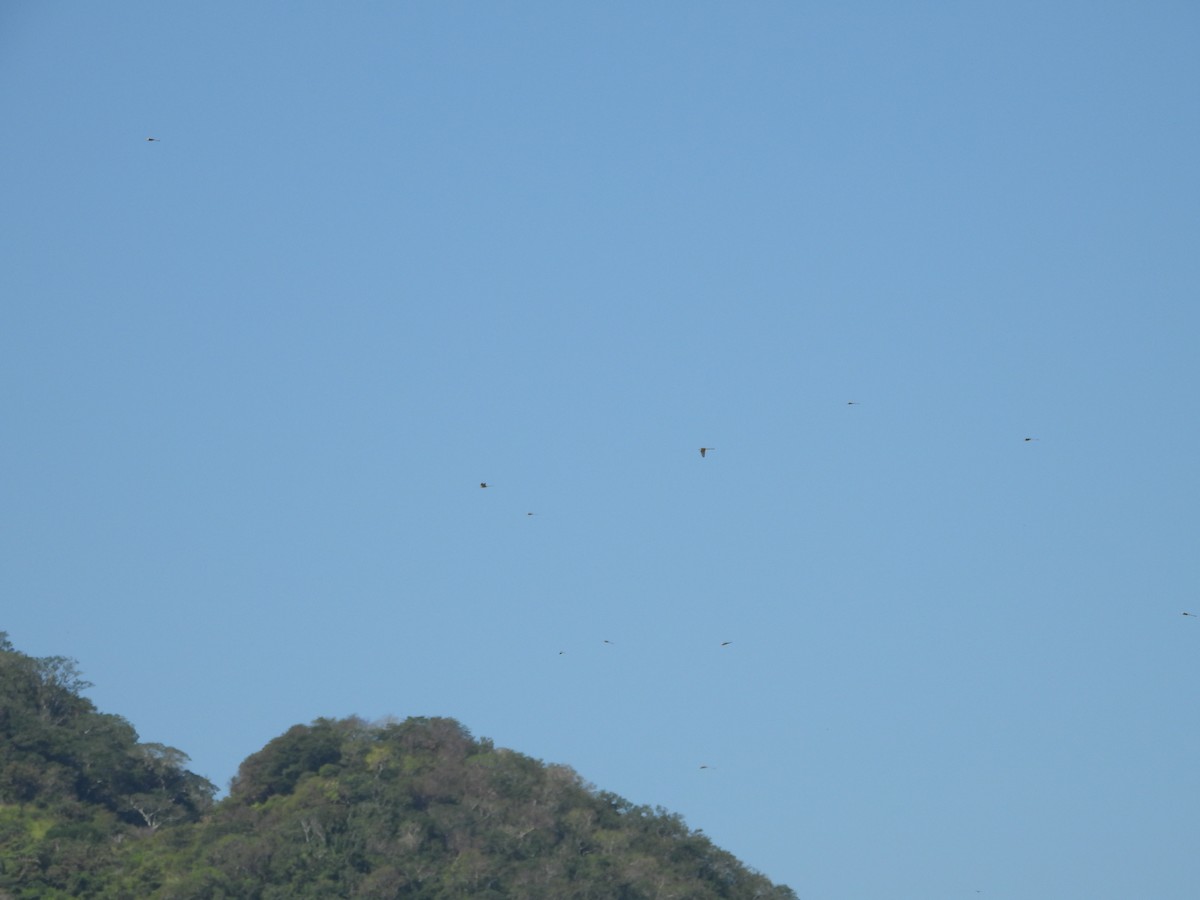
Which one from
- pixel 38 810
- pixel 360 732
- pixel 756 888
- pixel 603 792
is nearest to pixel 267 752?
pixel 360 732

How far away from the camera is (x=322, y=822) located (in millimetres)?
73875

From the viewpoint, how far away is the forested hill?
231ft

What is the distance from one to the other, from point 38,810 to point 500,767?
20365 millimetres

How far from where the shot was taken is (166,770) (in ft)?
276

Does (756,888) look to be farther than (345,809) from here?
Yes

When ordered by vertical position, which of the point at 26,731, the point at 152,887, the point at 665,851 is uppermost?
the point at 665,851

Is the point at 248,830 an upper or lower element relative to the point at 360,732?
lower

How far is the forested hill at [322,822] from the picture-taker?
70438 millimetres

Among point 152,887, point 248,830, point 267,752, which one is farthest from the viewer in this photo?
point 267,752

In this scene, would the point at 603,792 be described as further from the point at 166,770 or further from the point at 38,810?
the point at 38,810

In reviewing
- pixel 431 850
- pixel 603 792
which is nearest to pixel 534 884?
pixel 431 850

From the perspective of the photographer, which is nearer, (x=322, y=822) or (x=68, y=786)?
(x=322, y=822)

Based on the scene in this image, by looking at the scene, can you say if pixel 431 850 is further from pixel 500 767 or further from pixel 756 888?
pixel 756 888

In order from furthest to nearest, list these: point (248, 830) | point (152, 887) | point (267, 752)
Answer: point (267, 752) < point (248, 830) < point (152, 887)
